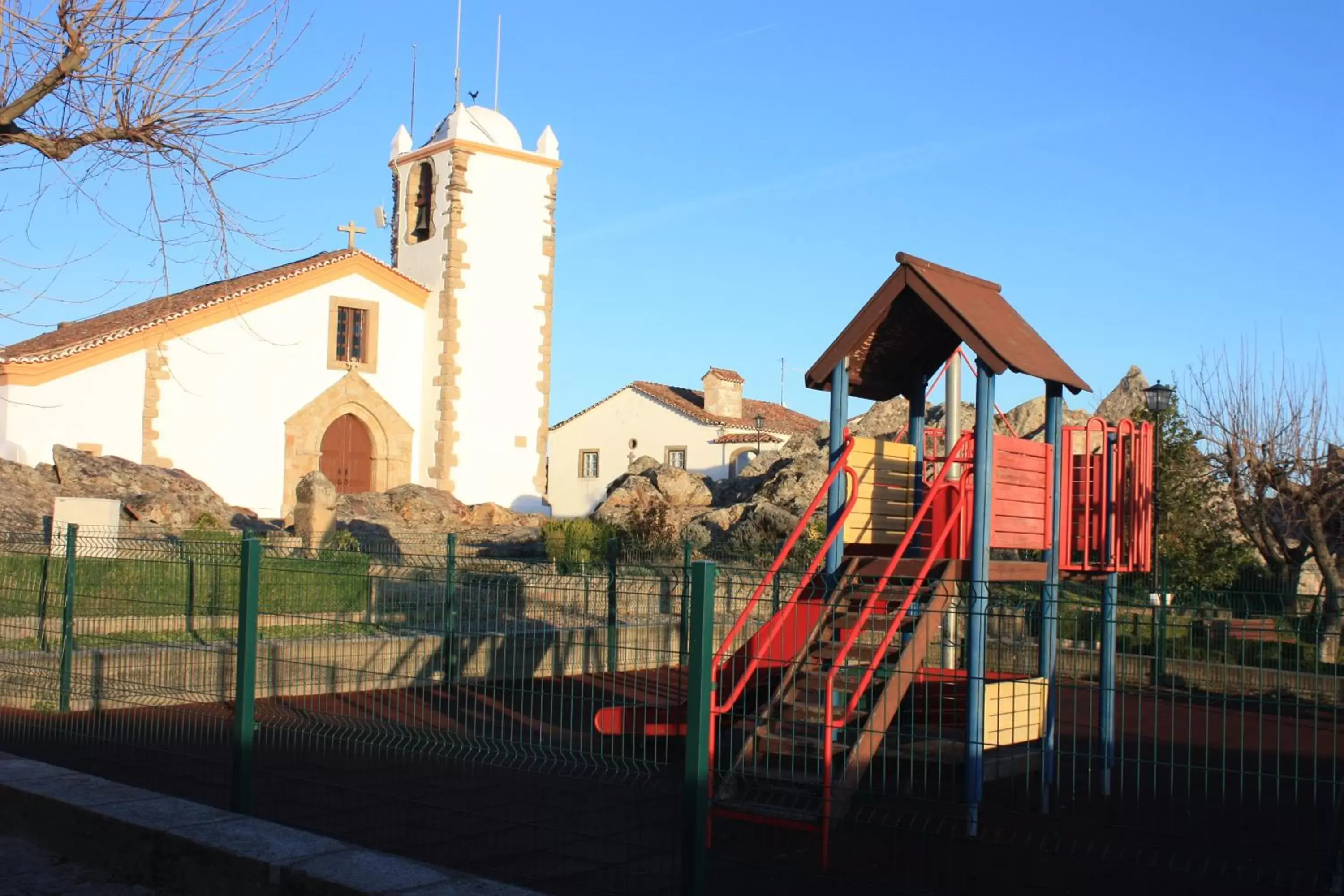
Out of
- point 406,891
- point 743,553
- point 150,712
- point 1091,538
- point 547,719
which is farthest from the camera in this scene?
point 743,553

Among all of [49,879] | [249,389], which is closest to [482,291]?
[249,389]

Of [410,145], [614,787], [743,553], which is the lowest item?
[614,787]

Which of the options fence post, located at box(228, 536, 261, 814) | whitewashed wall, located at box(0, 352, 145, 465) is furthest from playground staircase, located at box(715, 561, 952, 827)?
whitewashed wall, located at box(0, 352, 145, 465)

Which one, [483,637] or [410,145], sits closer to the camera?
[483,637]

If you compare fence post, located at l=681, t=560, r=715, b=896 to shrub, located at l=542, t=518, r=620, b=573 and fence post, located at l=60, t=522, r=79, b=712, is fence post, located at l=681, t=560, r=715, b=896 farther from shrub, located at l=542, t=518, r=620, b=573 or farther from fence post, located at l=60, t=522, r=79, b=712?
shrub, located at l=542, t=518, r=620, b=573

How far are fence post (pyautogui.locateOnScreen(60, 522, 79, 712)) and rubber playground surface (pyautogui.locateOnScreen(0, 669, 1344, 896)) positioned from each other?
0.94ft

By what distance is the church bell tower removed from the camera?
33500 millimetres

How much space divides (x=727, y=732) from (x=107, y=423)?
2273 cm

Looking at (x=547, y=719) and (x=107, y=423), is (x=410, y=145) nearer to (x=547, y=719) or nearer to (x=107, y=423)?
(x=107, y=423)

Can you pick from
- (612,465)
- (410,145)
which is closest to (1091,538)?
(410,145)

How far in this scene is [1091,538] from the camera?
30.5ft

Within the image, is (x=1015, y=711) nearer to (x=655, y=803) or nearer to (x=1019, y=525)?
(x=1019, y=525)

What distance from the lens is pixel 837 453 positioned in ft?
29.5

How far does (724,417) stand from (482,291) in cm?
1803
